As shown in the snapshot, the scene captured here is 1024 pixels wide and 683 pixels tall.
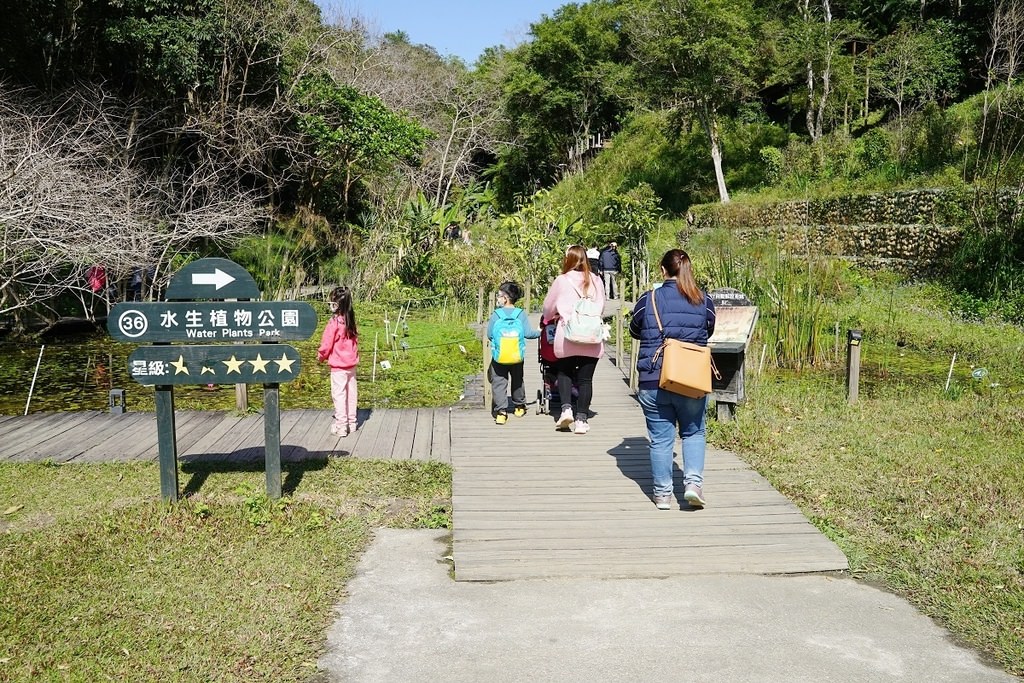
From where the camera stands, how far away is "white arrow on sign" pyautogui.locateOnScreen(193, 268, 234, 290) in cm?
513

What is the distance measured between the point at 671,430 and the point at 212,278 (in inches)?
110

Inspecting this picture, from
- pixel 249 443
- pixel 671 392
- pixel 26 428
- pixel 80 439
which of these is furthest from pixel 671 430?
pixel 26 428

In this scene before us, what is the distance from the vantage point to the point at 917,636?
3.56 metres

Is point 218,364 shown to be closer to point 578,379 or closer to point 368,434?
point 368,434

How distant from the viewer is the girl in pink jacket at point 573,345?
654 centimetres

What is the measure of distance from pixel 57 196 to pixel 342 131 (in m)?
9.28

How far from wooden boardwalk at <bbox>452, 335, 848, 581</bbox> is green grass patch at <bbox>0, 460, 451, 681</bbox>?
1.23ft

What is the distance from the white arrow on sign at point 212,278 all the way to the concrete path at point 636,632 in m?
1.95

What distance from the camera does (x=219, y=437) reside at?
23.0ft

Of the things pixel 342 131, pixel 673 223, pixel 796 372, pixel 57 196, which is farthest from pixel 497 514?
pixel 673 223

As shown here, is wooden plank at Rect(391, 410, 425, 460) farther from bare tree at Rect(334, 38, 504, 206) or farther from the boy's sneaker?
bare tree at Rect(334, 38, 504, 206)

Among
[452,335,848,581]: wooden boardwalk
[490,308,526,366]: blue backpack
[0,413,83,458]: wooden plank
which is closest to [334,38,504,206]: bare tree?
[0,413,83,458]: wooden plank

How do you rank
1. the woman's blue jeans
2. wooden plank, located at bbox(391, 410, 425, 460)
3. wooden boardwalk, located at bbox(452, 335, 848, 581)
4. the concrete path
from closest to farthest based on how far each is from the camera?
the concrete path, wooden boardwalk, located at bbox(452, 335, 848, 581), the woman's blue jeans, wooden plank, located at bbox(391, 410, 425, 460)

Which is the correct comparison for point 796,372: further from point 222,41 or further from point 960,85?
point 960,85
